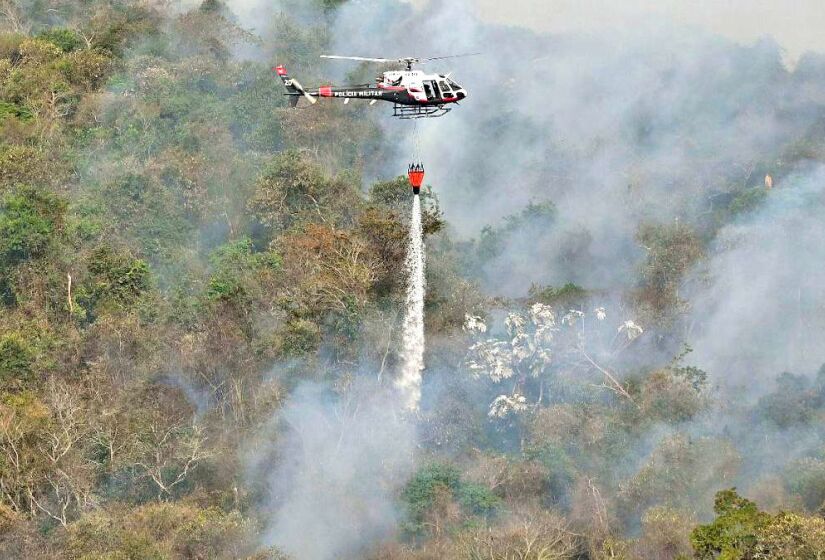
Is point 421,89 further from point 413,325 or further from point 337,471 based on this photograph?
point 337,471

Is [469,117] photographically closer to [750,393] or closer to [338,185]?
[338,185]

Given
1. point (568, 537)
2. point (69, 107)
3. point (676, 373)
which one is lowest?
point (568, 537)

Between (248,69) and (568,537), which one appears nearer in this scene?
(568,537)

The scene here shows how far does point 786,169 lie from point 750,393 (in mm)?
13616

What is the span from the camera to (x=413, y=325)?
144 feet

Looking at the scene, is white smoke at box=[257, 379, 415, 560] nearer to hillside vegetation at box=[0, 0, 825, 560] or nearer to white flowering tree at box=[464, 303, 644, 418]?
hillside vegetation at box=[0, 0, 825, 560]

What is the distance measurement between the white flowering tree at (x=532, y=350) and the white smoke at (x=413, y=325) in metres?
1.36

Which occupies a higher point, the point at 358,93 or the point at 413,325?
the point at 358,93

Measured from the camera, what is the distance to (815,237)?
158 feet

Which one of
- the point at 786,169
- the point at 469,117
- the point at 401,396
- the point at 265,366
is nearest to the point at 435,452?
the point at 401,396

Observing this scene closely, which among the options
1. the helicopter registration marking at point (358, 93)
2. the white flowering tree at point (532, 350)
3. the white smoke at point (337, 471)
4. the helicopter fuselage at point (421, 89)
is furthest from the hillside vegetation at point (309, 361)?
the helicopter fuselage at point (421, 89)

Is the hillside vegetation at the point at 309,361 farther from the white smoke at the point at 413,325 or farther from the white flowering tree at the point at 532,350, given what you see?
the white smoke at the point at 413,325

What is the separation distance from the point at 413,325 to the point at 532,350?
331cm

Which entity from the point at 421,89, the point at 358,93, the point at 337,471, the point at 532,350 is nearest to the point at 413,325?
the point at 532,350
